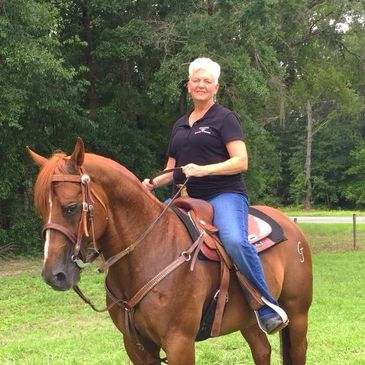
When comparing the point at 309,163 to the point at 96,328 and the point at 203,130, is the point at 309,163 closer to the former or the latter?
the point at 96,328

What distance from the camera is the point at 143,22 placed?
15477mm

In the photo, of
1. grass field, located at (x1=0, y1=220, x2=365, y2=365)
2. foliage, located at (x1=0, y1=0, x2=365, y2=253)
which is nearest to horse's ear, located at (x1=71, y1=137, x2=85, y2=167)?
grass field, located at (x1=0, y1=220, x2=365, y2=365)

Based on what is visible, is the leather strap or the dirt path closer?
the leather strap

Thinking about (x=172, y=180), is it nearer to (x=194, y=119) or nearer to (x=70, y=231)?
(x=194, y=119)

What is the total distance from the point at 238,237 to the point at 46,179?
132 cm

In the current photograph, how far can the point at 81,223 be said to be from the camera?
2.80 metres

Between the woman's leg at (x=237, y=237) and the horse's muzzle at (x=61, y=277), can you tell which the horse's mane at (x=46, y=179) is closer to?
the horse's muzzle at (x=61, y=277)

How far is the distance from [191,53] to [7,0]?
192 inches

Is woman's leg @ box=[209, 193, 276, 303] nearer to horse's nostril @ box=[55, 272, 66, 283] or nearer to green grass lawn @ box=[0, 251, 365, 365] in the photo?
horse's nostril @ box=[55, 272, 66, 283]

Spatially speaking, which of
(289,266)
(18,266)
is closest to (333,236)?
(18,266)

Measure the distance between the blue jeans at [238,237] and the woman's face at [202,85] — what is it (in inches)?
27.6

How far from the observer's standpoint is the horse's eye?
9.13 feet

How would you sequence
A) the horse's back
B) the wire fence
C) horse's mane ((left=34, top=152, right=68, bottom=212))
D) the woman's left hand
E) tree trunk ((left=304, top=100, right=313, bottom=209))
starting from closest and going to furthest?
1. horse's mane ((left=34, top=152, right=68, bottom=212))
2. the woman's left hand
3. the horse's back
4. the wire fence
5. tree trunk ((left=304, top=100, right=313, bottom=209))

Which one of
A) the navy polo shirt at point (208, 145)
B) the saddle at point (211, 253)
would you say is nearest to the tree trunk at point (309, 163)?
the navy polo shirt at point (208, 145)
